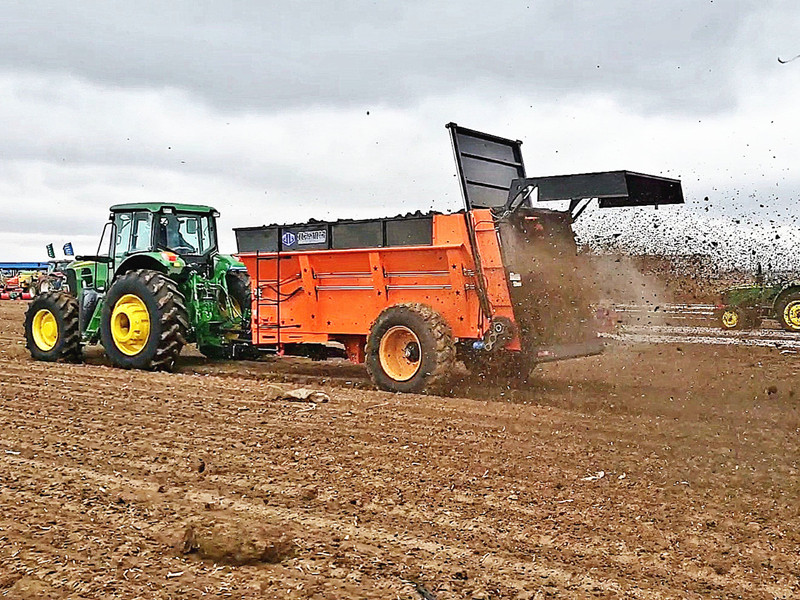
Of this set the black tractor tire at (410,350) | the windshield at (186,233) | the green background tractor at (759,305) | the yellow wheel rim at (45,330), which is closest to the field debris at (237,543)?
the black tractor tire at (410,350)

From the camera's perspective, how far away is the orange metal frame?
26.8 feet

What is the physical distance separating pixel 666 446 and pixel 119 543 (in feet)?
12.7

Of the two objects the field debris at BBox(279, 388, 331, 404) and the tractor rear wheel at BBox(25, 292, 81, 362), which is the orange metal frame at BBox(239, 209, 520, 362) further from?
the tractor rear wheel at BBox(25, 292, 81, 362)

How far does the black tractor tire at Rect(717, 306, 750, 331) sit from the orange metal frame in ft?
39.4

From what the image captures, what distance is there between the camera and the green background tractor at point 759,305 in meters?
17.1

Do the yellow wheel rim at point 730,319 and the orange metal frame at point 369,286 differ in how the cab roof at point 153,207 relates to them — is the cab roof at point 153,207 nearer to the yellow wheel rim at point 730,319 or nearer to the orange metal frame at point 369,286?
the orange metal frame at point 369,286

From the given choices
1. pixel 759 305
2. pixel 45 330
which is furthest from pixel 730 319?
pixel 45 330

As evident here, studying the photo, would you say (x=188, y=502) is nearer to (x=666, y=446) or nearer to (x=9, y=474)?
(x=9, y=474)

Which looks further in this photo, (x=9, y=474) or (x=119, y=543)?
(x=9, y=474)

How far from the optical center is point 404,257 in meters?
8.62

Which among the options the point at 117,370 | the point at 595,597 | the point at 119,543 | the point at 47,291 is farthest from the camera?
the point at 47,291

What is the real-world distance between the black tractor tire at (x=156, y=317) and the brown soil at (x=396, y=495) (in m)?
1.80

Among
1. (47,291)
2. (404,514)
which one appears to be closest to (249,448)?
(404,514)

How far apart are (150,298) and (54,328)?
236cm
